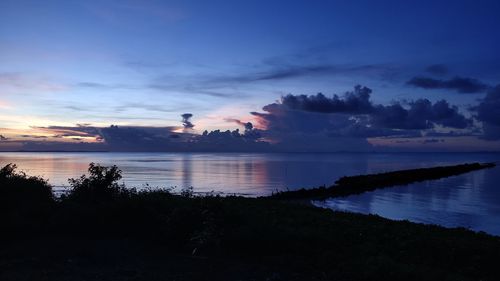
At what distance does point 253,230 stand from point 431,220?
83.2 feet

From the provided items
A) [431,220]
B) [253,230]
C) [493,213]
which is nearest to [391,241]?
[253,230]

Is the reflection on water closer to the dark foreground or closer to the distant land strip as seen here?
the distant land strip

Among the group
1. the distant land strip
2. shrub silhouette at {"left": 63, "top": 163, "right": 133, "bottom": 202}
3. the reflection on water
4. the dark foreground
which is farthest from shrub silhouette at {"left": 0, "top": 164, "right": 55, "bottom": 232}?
the distant land strip

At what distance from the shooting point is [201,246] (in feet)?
46.6

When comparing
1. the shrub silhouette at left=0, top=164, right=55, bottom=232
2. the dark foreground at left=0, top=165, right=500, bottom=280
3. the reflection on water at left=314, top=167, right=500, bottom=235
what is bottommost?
the reflection on water at left=314, top=167, right=500, bottom=235

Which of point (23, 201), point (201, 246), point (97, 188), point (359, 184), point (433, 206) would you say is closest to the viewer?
point (201, 246)

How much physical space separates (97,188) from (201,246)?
8387 mm

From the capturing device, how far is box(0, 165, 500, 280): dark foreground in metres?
11.8

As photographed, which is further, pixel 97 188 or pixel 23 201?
pixel 97 188

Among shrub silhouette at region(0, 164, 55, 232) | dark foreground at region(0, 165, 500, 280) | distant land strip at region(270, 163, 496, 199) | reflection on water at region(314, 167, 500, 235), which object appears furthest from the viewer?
distant land strip at region(270, 163, 496, 199)

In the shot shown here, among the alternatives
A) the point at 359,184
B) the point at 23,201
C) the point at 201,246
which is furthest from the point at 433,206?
the point at 23,201

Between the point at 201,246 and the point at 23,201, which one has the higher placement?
the point at 23,201

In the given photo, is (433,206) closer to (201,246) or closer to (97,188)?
(97,188)

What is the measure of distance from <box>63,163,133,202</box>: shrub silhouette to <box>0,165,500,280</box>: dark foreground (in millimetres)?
1425
